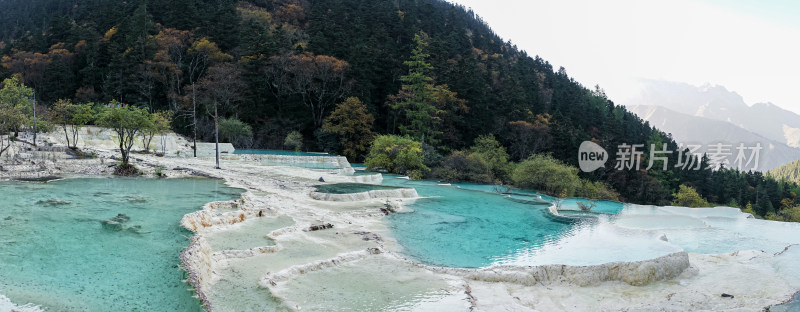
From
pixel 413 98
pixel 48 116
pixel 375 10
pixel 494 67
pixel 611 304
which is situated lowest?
pixel 611 304

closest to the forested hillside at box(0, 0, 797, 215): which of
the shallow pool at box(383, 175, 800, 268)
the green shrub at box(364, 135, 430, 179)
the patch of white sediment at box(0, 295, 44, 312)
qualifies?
the green shrub at box(364, 135, 430, 179)

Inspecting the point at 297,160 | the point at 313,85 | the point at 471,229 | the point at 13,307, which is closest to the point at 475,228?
the point at 471,229

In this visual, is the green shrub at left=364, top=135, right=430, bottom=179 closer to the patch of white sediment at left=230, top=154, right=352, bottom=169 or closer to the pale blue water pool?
the patch of white sediment at left=230, top=154, right=352, bottom=169

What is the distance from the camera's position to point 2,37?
69688mm

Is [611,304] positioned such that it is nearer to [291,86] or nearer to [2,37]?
[291,86]

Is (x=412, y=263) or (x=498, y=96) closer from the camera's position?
(x=412, y=263)

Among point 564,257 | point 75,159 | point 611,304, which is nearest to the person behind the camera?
point 611,304

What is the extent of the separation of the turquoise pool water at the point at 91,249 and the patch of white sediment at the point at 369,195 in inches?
166

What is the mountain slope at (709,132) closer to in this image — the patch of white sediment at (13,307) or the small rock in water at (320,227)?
the small rock in water at (320,227)

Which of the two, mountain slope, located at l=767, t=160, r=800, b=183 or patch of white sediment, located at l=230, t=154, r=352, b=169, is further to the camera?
mountain slope, located at l=767, t=160, r=800, b=183

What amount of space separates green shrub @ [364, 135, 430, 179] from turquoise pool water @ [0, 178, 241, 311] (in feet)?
51.6

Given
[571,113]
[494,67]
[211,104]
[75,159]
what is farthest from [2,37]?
[571,113]

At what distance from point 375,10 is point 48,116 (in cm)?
3717

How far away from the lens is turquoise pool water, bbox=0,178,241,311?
6102mm
